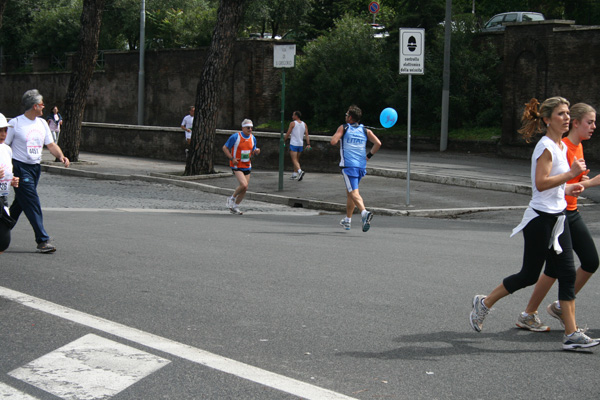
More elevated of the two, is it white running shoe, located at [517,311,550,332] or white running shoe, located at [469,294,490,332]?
white running shoe, located at [469,294,490,332]

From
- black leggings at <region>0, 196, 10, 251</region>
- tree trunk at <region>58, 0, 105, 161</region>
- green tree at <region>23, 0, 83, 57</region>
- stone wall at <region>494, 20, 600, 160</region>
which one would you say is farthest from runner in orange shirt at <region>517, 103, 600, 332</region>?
green tree at <region>23, 0, 83, 57</region>

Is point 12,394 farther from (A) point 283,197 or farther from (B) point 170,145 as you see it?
(B) point 170,145

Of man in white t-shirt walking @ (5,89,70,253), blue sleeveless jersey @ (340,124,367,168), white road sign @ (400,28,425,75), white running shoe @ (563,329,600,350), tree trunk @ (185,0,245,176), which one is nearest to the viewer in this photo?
white running shoe @ (563,329,600,350)

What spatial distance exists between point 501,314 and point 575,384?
192 centimetres

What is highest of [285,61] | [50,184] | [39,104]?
[285,61]

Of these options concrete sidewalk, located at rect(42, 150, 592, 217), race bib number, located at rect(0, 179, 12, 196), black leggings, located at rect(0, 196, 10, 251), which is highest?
race bib number, located at rect(0, 179, 12, 196)

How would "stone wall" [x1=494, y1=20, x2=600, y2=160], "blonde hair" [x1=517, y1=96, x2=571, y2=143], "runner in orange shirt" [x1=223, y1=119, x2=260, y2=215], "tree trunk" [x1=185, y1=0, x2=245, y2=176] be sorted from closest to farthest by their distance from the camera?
"blonde hair" [x1=517, y1=96, x2=571, y2=143]
"runner in orange shirt" [x1=223, y1=119, x2=260, y2=215]
"tree trunk" [x1=185, y1=0, x2=245, y2=176]
"stone wall" [x1=494, y1=20, x2=600, y2=160]

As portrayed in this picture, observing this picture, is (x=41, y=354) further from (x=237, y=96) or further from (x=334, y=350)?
(x=237, y=96)

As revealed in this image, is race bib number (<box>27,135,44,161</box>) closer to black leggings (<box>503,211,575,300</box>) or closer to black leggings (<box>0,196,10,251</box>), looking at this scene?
black leggings (<box>0,196,10,251</box>)

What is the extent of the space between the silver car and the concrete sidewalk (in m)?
11.7

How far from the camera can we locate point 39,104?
30.8 ft

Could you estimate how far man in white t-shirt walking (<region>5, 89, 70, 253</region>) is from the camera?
30.6ft

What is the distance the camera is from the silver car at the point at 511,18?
37.8m

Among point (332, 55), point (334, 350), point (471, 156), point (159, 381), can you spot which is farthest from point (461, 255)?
point (332, 55)
